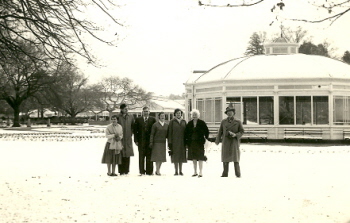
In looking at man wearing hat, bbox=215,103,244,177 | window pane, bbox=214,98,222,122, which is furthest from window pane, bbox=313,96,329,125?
man wearing hat, bbox=215,103,244,177

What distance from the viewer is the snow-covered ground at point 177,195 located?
7.76m

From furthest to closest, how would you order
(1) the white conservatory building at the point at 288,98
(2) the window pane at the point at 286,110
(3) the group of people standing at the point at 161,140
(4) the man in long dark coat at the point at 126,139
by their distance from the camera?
(2) the window pane at the point at 286,110 → (1) the white conservatory building at the point at 288,98 → (4) the man in long dark coat at the point at 126,139 → (3) the group of people standing at the point at 161,140

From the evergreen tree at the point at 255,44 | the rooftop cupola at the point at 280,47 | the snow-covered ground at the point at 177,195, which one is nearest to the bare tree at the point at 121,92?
the evergreen tree at the point at 255,44

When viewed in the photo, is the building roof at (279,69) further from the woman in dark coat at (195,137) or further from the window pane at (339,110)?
the woman in dark coat at (195,137)

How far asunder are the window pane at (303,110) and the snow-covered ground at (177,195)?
12850 mm

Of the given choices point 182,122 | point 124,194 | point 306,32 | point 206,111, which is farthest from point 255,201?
point 306,32

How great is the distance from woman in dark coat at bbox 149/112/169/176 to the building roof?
1605 centimetres

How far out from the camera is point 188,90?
3250cm

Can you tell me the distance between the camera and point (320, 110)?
91.5ft

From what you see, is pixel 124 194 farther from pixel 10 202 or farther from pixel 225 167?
pixel 225 167

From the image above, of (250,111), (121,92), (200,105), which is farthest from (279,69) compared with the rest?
(121,92)

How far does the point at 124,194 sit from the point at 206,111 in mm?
20992

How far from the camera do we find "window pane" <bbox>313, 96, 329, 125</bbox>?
27500 millimetres

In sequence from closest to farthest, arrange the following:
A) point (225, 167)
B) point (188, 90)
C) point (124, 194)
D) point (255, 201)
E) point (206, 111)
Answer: point (255, 201) → point (124, 194) → point (225, 167) → point (206, 111) → point (188, 90)
